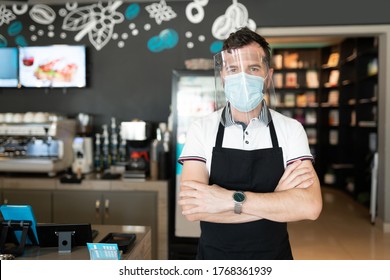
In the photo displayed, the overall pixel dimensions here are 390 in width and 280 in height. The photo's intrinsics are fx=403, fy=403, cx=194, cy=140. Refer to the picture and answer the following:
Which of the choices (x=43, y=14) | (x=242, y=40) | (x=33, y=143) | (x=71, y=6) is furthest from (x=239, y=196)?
(x=43, y=14)

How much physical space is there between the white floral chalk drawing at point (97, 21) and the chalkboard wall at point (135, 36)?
0.04ft

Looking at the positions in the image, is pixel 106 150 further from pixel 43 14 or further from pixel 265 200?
pixel 265 200

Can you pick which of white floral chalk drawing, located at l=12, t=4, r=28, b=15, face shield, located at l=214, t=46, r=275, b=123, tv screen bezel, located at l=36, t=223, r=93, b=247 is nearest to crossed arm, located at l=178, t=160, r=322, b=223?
face shield, located at l=214, t=46, r=275, b=123

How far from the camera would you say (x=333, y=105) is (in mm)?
8211

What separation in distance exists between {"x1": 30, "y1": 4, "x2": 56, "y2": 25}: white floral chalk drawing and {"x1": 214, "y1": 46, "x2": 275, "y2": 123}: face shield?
3.80 m

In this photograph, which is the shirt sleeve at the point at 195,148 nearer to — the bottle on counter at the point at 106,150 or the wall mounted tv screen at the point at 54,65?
the bottle on counter at the point at 106,150

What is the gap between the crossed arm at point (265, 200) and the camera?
4.58 feet

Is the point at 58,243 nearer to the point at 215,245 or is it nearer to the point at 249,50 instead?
the point at 215,245

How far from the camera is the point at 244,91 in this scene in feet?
4.98

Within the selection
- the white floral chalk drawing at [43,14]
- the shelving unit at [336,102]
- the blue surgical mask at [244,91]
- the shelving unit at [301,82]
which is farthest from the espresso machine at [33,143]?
the shelving unit at [301,82]

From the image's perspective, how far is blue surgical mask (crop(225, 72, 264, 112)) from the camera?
1.52m

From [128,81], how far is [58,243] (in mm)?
3198

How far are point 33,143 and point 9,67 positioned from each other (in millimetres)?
1193
